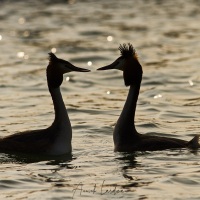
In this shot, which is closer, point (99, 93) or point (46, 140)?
point (46, 140)

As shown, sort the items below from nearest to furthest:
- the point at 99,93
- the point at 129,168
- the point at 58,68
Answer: the point at 129,168, the point at 58,68, the point at 99,93

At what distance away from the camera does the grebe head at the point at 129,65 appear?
620 inches

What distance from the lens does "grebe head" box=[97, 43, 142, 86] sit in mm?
15750

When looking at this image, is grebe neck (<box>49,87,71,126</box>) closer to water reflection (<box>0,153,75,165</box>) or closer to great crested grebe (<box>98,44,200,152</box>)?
water reflection (<box>0,153,75,165</box>)

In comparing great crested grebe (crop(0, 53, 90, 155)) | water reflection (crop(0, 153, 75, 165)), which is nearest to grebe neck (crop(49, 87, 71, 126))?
great crested grebe (crop(0, 53, 90, 155))

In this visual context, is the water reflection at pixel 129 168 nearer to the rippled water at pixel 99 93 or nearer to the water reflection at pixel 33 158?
the rippled water at pixel 99 93

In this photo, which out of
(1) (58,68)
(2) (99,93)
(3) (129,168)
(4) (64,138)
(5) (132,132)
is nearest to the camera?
(3) (129,168)

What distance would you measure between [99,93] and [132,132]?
658cm

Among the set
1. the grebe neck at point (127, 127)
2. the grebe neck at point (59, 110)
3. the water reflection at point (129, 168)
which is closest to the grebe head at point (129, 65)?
the grebe neck at point (127, 127)

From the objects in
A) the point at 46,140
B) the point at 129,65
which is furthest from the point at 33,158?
the point at 129,65

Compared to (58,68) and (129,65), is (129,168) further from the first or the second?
(58,68)

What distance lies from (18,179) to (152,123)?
17.2 ft

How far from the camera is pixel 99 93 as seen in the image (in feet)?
72.2

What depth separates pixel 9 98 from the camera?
21375 mm
